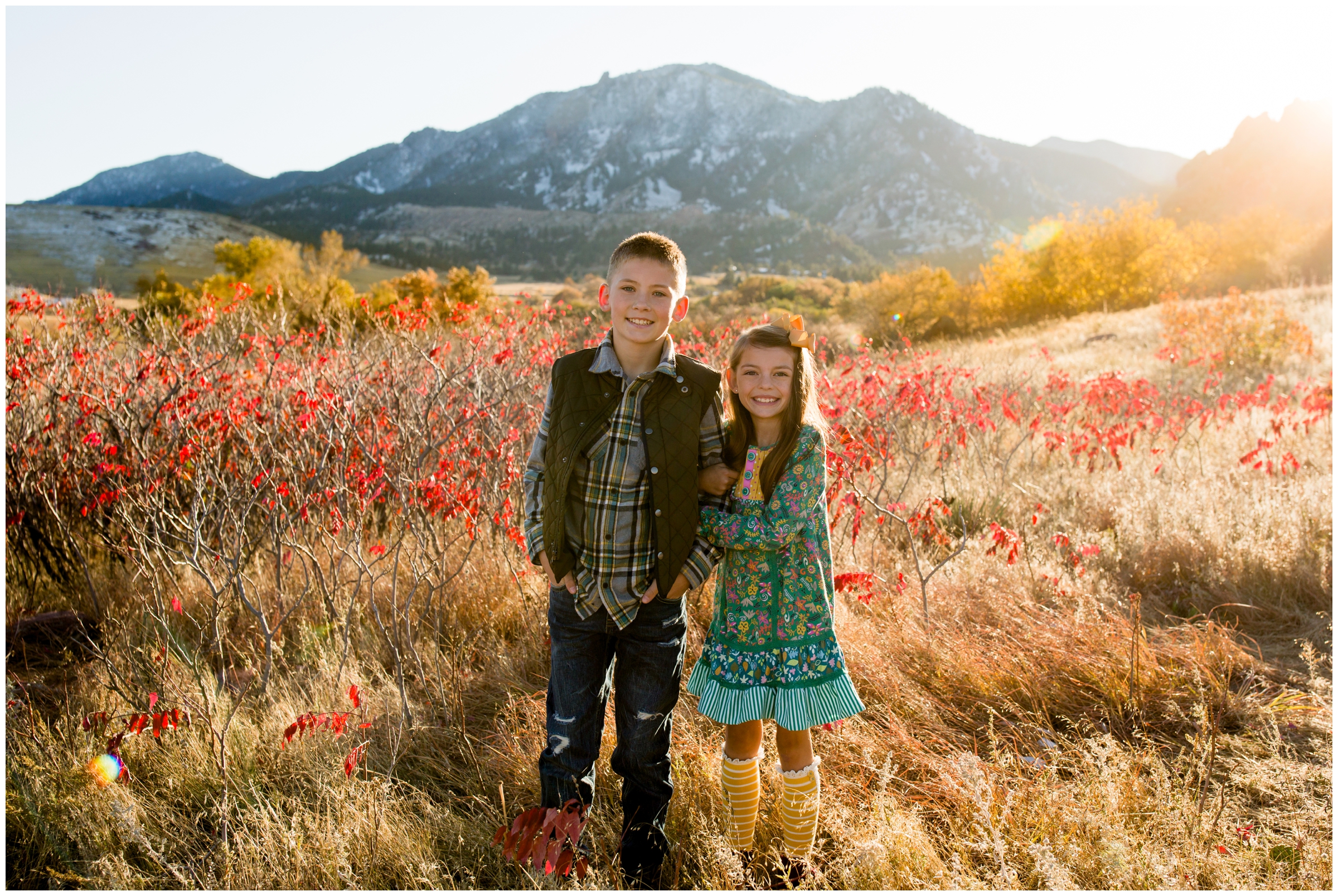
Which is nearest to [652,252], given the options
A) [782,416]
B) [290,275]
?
[782,416]

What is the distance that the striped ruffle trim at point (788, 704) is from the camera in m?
1.83

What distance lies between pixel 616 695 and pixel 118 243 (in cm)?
7026

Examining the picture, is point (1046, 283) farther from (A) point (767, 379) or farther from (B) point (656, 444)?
(B) point (656, 444)

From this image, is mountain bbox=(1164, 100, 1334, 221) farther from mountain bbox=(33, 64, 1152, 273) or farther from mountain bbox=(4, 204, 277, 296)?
mountain bbox=(4, 204, 277, 296)

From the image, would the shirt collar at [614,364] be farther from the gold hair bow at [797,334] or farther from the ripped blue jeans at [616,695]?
the ripped blue jeans at [616,695]

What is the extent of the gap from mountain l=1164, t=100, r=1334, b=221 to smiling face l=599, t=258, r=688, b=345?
310 ft

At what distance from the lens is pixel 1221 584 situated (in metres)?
3.64

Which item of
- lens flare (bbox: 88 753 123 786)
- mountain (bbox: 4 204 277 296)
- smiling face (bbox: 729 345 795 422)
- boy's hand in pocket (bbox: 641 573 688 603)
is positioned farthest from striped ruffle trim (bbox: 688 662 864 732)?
mountain (bbox: 4 204 277 296)

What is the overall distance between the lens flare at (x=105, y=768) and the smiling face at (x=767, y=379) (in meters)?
2.55

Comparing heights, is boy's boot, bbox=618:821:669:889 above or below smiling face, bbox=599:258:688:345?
below

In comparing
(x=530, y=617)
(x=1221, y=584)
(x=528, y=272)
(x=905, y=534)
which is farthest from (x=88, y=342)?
(x=528, y=272)

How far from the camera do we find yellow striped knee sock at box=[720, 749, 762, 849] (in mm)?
1916

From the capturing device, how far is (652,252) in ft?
6.02

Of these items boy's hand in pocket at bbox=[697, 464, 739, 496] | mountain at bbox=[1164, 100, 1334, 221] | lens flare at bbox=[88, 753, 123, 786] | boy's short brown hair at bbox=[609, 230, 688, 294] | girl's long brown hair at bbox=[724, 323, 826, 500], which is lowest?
lens flare at bbox=[88, 753, 123, 786]
